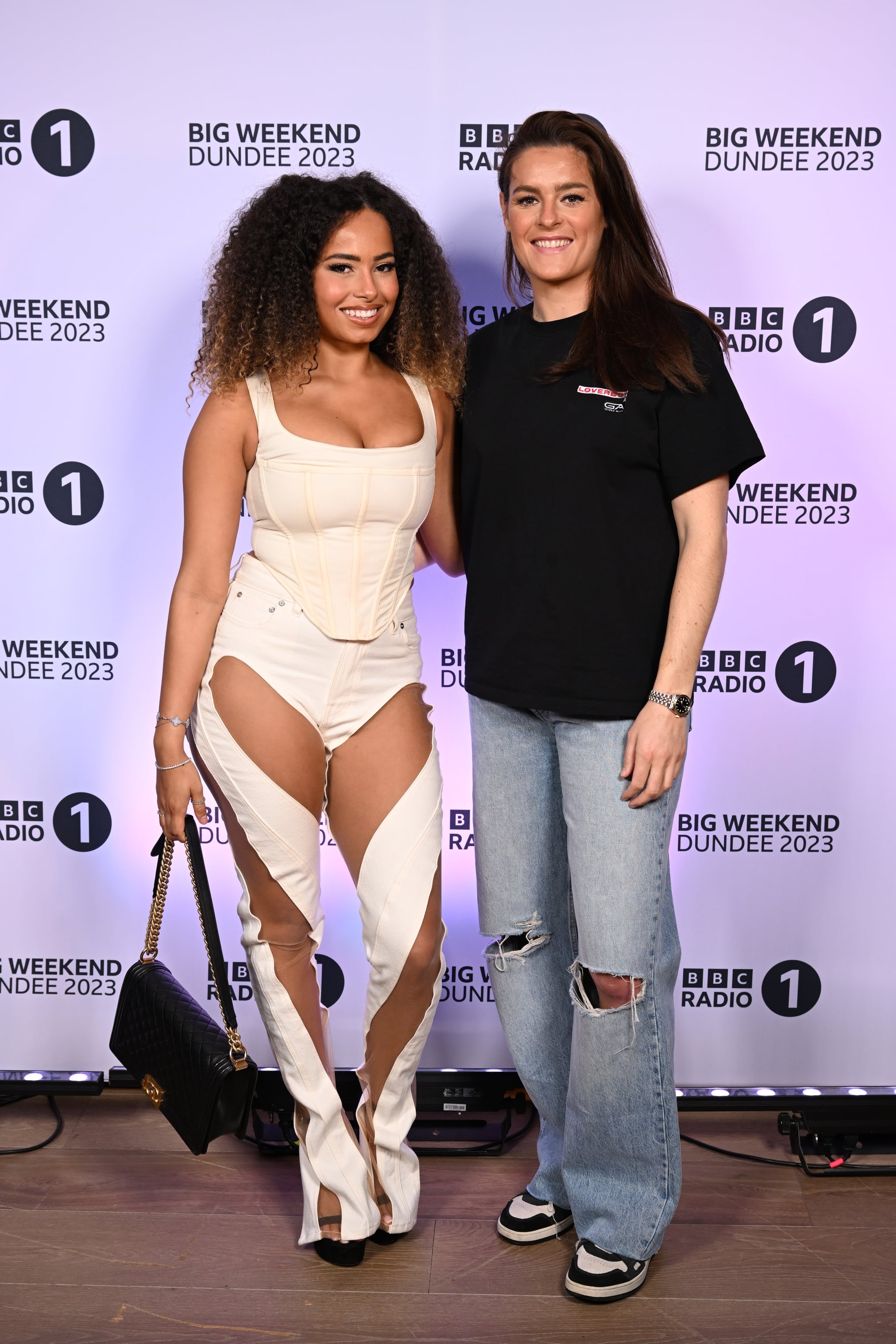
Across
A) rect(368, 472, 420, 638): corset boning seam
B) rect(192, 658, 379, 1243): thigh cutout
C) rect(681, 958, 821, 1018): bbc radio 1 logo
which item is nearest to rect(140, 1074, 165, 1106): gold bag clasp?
rect(192, 658, 379, 1243): thigh cutout

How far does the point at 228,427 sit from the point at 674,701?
0.84 m

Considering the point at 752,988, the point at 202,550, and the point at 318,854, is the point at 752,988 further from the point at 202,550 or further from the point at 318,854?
the point at 202,550

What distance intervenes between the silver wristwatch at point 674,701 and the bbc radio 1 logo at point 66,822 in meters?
1.38

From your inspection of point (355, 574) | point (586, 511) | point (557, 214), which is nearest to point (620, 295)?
point (557, 214)

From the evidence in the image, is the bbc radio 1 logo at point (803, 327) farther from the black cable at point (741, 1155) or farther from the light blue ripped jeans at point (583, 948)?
the black cable at point (741, 1155)

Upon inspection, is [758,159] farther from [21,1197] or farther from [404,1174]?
[21,1197]

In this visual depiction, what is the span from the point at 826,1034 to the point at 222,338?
1.99 meters

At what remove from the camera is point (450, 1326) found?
6.24 ft

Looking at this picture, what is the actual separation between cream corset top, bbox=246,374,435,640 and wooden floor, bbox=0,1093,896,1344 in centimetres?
113

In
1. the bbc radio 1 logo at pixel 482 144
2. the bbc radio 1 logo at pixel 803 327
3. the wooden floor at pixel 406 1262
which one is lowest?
the wooden floor at pixel 406 1262

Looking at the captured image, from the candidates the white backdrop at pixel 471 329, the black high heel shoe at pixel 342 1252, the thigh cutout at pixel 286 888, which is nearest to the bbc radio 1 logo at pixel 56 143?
the white backdrop at pixel 471 329

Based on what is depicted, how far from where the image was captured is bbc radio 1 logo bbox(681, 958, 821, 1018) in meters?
2.63

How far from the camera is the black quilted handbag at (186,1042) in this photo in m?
1.85

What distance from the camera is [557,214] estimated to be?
6.05 ft
